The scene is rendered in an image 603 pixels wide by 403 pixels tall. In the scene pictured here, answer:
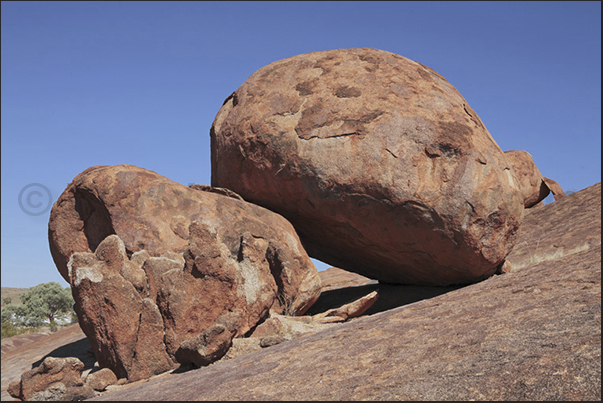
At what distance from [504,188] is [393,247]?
1679mm

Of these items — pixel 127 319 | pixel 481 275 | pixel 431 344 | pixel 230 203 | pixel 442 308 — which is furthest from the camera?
pixel 481 275

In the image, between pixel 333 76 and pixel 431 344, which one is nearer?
pixel 431 344

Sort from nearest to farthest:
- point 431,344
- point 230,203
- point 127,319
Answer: point 431,344, point 127,319, point 230,203

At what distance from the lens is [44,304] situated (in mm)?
25078

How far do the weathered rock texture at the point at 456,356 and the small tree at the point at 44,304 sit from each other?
22.2m

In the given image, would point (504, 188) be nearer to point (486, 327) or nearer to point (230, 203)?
point (230, 203)

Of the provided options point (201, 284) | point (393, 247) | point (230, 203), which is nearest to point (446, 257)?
point (393, 247)

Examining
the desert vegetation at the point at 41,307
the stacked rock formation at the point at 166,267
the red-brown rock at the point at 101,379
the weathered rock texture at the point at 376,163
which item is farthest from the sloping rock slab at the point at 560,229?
the desert vegetation at the point at 41,307

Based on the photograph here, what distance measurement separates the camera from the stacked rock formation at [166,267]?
236 inches

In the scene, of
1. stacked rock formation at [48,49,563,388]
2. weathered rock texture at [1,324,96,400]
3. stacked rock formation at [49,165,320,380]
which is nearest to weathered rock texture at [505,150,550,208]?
stacked rock formation at [48,49,563,388]

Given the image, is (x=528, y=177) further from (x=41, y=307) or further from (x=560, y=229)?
(x=41, y=307)

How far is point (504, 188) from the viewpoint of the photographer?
26.5 feet

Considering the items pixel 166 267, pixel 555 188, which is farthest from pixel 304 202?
pixel 555 188

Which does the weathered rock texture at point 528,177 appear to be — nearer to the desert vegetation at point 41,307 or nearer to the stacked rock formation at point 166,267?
the stacked rock formation at point 166,267
